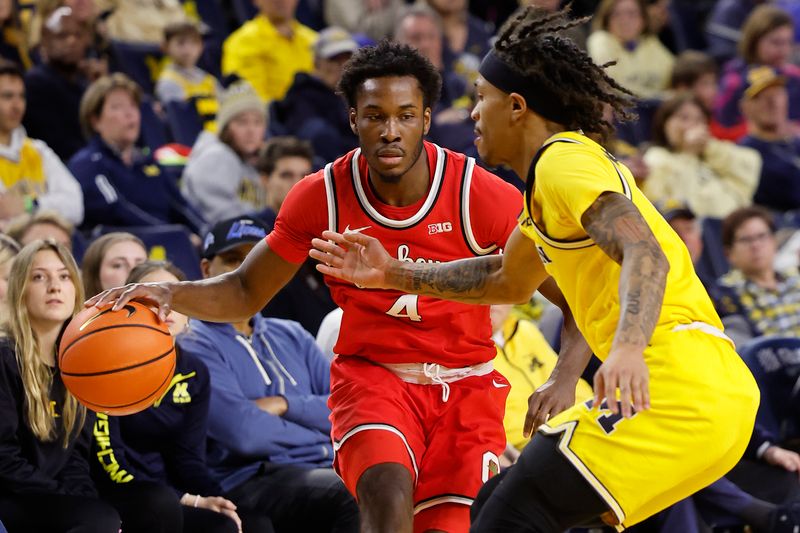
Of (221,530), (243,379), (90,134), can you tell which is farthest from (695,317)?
(90,134)

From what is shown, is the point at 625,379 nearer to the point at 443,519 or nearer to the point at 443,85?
the point at 443,519

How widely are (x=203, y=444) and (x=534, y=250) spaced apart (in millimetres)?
2009

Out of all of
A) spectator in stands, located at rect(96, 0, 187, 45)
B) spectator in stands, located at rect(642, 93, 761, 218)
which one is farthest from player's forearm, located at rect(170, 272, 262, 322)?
spectator in stands, located at rect(96, 0, 187, 45)

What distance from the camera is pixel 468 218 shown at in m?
4.46

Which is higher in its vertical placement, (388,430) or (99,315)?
(99,315)

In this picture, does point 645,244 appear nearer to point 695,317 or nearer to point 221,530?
point 695,317

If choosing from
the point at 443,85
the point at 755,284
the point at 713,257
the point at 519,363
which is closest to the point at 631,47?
the point at 443,85

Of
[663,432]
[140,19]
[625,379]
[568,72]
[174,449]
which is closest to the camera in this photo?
[625,379]

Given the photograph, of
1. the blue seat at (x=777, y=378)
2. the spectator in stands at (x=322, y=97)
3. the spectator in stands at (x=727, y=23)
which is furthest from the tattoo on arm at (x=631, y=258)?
the spectator in stands at (x=727, y=23)

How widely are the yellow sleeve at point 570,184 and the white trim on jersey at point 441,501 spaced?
1072mm

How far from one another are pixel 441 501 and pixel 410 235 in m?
0.95

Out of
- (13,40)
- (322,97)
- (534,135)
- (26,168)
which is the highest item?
(13,40)

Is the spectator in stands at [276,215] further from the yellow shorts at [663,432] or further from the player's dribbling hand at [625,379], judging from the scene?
the player's dribbling hand at [625,379]

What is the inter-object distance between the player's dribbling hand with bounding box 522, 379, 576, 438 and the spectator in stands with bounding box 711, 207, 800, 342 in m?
3.75
